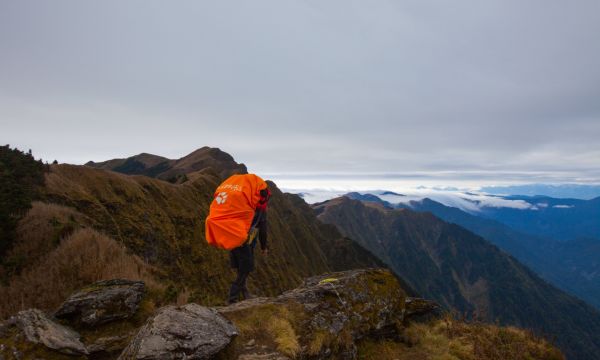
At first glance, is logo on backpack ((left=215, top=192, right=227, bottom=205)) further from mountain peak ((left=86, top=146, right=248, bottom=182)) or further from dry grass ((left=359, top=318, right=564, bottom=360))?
mountain peak ((left=86, top=146, right=248, bottom=182))

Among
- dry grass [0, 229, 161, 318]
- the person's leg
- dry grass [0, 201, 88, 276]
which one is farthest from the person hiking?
dry grass [0, 201, 88, 276]

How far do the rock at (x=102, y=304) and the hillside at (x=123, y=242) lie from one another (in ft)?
3.49

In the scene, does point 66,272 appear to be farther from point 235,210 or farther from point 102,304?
point 235,210

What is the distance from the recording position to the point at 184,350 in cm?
501

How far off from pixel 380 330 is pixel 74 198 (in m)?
20.6

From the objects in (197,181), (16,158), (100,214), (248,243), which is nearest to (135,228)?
(100,214)

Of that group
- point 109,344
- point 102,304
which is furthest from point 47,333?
point 102,304

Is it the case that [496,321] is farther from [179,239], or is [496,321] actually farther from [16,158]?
[179,239]

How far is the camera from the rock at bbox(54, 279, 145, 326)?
6316 millimetres

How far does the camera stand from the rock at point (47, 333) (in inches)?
206

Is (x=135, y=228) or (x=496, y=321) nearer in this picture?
(x=496, y=321)

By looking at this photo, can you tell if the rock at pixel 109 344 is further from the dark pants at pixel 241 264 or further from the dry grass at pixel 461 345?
the dry grass at pixel 461 345

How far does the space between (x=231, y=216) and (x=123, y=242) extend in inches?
649

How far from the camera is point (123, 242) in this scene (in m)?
20.8
